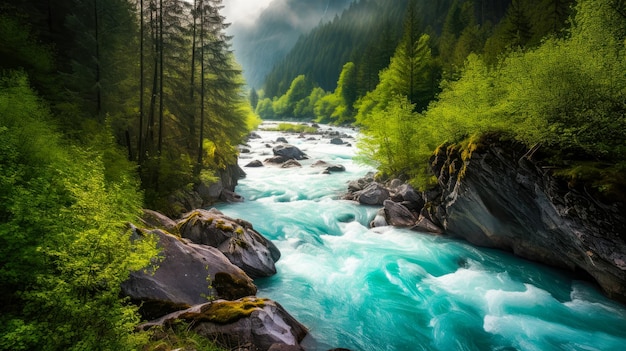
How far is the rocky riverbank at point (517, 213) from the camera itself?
937 centimetres

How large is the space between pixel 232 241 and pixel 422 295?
795 centimetres

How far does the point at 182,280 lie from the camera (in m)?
8.90

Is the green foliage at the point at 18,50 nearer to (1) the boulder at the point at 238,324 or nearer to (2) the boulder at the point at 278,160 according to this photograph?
(1) the boulder at the point at 238,324

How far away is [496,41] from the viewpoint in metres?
30.8

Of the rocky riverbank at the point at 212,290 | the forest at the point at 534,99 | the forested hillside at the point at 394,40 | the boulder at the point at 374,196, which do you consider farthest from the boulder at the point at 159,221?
the forested hillside at the point at 394,40

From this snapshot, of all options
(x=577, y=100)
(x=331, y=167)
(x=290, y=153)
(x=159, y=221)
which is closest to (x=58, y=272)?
(x=159, y=221)

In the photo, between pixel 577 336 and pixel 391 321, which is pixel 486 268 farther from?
pixel 391 321

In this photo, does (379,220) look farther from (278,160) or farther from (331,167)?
(278,160)

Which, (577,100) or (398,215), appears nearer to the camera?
(577,100)

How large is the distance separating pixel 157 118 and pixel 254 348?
18.7 m

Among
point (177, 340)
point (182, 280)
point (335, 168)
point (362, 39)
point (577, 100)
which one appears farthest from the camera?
point (362, 39)

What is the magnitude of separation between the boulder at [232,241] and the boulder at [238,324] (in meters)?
4.39

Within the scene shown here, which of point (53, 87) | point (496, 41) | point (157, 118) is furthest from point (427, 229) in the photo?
point (496, 41)

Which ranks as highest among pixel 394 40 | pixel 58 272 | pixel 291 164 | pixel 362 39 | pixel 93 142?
pixel 362 39
